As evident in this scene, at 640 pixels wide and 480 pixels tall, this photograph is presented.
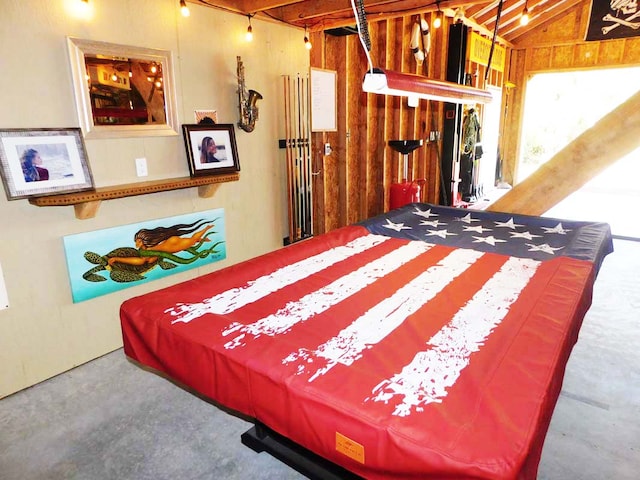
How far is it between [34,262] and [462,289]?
249cm

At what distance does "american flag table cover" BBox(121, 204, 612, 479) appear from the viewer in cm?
110

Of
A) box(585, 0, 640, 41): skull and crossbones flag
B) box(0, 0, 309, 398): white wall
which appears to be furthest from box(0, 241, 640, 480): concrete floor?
box(585, 0, 640, 41): skull and crossbones flag

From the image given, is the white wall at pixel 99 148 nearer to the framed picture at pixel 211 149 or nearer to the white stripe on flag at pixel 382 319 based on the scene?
the framed picture at pixel 211 149

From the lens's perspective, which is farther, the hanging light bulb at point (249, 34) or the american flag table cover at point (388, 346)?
the hanging light bulb at point (249, 34)

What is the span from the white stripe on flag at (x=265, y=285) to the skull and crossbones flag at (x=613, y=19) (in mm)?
5934

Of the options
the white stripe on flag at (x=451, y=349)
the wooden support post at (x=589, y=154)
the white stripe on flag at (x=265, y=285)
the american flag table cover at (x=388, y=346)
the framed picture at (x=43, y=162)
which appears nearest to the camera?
the american flag table cover at (x=388, y=346)

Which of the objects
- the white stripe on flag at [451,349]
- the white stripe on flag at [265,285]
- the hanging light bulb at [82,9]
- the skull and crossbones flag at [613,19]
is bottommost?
the white stripe on flag at [451,349]

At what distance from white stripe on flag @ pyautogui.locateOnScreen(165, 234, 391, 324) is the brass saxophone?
4.99 feet

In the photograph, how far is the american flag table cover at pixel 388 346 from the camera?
110 centimetres

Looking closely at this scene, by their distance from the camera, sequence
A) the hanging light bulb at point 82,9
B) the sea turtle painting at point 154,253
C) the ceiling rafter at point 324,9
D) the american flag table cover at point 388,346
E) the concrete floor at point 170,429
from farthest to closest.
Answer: the ceiling rafter at point 324,9 → the sea turtle painting at point 154,253 → the hanging light bulb at point 82,9 → the concrete floor at point 170,429 → the american flag table cover at point 388,346

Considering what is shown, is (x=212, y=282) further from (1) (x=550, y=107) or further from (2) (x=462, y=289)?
(1) (x=550, y=107)

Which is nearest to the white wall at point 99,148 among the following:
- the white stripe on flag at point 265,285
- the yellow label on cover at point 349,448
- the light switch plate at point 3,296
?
the light switch plate at point 3,296

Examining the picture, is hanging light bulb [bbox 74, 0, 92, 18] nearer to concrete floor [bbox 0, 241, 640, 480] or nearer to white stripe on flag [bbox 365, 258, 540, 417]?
concrete floor [bbox 0, 241, 640, 480]

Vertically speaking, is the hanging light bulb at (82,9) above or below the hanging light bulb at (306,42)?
below
